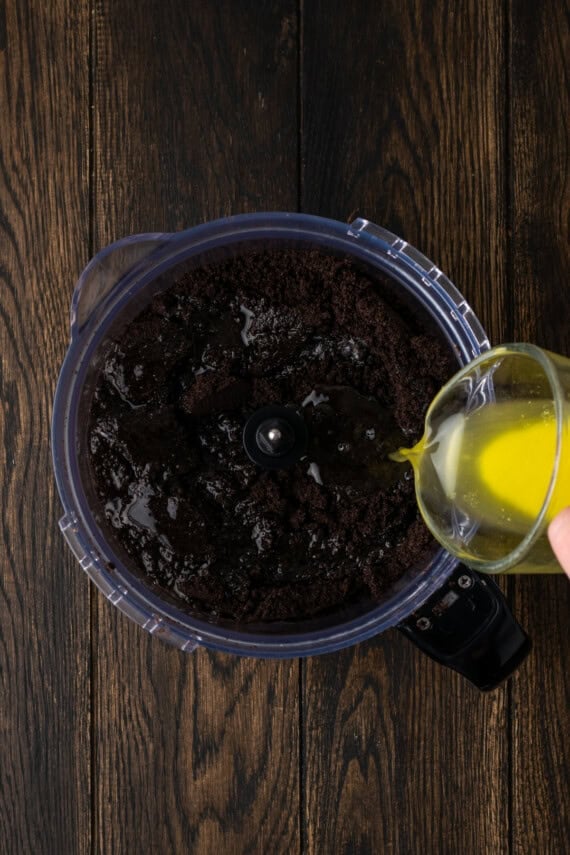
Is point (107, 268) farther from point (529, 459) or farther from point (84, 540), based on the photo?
point (529, 459)

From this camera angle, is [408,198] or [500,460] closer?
[500,460]

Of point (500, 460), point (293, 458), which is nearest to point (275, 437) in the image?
point (293, 458)

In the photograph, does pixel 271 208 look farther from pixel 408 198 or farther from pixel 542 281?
pixel 542 281

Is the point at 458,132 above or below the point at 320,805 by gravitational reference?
above

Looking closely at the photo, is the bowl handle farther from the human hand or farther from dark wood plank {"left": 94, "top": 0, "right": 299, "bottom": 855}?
the human hand

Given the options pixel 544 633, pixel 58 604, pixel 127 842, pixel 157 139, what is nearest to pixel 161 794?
pixel 127 842

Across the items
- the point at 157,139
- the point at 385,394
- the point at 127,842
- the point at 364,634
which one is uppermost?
the point at 157,139
